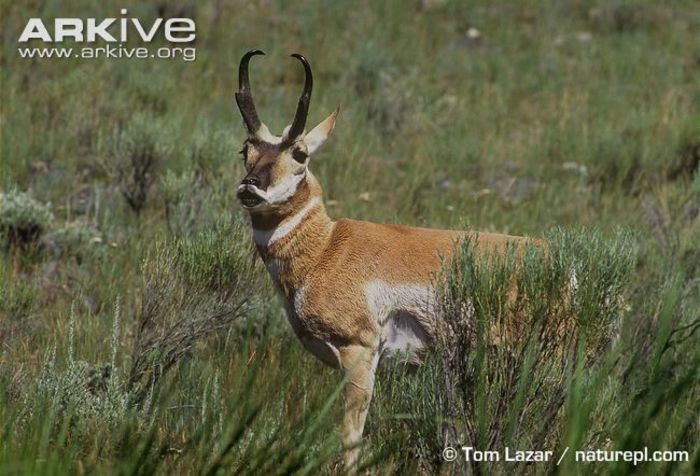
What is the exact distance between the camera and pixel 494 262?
440cm

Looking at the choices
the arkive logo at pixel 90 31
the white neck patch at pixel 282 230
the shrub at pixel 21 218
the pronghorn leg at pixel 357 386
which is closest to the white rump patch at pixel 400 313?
the pronghorn leg at pixel 357 386

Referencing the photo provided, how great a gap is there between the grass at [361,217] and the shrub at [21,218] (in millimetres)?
24

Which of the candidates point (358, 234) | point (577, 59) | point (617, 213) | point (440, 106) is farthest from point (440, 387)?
point (577, 59)

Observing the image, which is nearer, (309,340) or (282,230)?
(309,340)

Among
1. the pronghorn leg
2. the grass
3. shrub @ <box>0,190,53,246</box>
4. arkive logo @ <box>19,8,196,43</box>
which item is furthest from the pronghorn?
arkive logo @ <box>19,8,196,43</box>

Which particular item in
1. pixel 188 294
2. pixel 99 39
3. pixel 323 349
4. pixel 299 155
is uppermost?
pixel 99 39

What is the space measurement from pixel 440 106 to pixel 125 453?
30.1 feet

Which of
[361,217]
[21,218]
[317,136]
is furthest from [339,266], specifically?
[21,218]

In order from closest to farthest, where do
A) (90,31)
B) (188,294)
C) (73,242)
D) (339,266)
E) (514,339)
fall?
(514,339) < (339,266) < (188,294) < (73,242) < (90,31)

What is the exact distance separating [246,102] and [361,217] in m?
3.07

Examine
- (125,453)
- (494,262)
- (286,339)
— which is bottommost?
(286,339)

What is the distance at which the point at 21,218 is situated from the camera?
313 inches

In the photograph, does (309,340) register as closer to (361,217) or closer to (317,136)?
(317,136)

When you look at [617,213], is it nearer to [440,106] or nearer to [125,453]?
[440,106]
